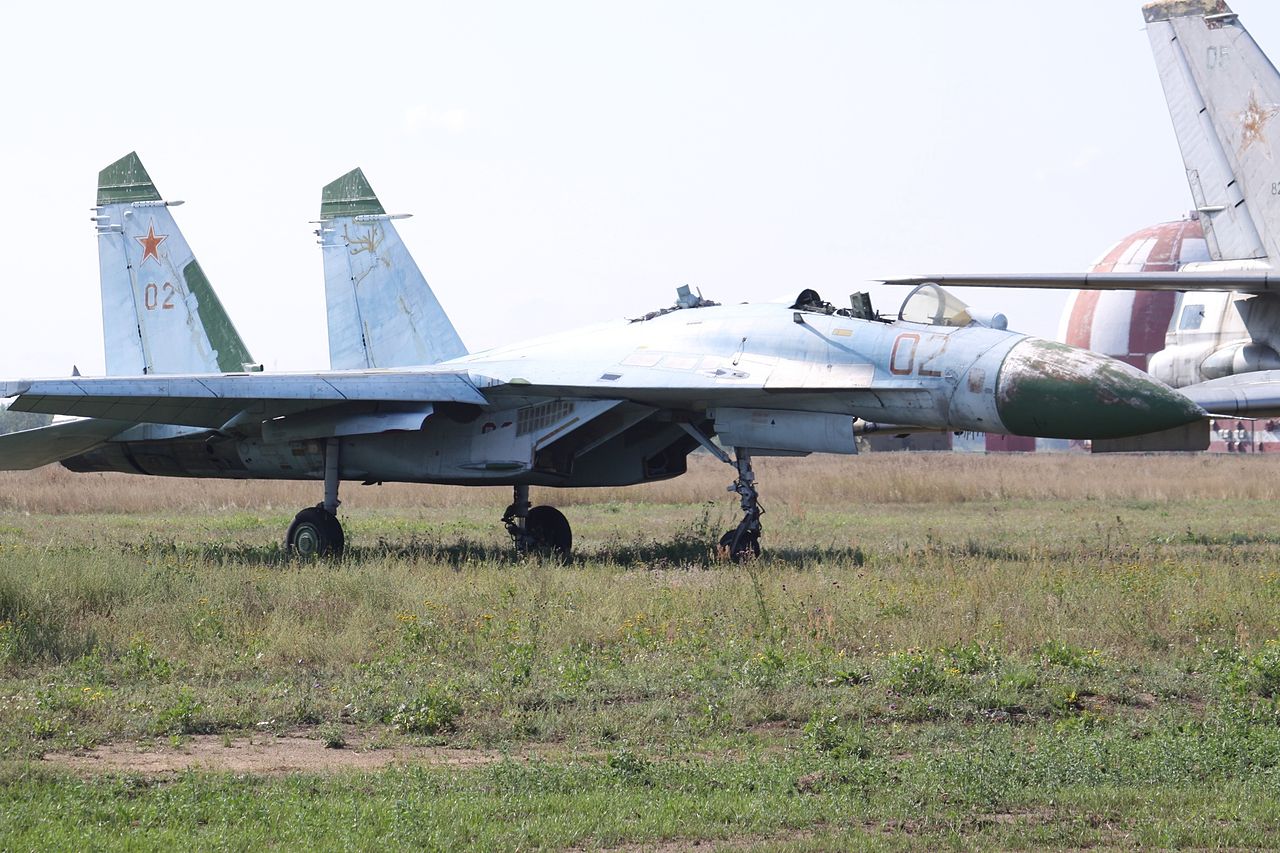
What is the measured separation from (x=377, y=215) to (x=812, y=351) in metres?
9.64

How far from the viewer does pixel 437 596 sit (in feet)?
36.0

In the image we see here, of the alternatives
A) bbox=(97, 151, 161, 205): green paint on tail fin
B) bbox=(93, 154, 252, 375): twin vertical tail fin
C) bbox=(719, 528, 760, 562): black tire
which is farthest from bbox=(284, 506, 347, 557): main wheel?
bbox=(97, 151, 161, 205): green paint on tail fin

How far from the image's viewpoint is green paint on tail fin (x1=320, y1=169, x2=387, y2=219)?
69.7 ft

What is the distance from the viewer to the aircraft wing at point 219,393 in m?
14.4

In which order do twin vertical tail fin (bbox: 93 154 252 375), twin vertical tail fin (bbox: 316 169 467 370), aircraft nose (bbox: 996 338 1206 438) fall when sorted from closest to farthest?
aircraft nose (bbox: 996 338 1206 438) < twin vertical tail fin (bbox: 93 154 252 375) < twin vertical tail fin (bbox: 316 169 467 370)

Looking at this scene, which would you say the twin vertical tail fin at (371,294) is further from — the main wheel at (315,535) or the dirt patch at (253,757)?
the dirt patch at (253,757)

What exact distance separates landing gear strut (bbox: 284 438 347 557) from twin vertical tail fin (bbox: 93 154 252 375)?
13.3 feet

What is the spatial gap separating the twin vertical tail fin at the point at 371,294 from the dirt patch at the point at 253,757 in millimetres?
13991

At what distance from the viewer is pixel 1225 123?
16734 millimetres

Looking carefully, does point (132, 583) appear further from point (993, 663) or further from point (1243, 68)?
point (1243, 68)

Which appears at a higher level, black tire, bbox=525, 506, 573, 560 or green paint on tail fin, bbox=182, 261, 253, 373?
green paint on tail fin, bbox=182, 261, 253, 373

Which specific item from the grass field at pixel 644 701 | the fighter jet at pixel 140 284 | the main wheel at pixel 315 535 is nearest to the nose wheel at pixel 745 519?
the grass field at pixel 644 701

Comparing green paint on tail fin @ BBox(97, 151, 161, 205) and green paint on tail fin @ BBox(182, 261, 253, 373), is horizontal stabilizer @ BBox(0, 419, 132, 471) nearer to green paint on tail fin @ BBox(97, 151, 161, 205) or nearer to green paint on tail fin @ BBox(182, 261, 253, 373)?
green paint on tail fin @ BBox(182, 261, 253, 373)

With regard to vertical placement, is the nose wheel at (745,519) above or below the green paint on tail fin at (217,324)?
below
